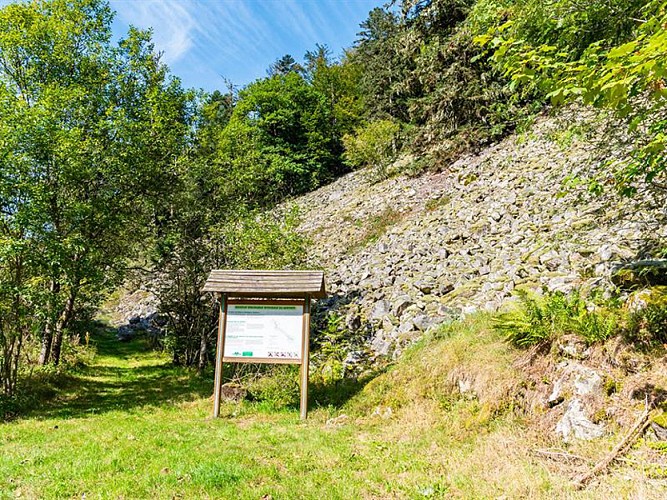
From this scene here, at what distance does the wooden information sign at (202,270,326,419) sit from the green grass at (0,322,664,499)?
1.20 metres

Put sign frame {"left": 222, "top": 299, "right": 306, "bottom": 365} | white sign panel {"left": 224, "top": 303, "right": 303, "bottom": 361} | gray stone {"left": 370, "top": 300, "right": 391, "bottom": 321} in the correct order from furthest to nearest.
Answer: gray stone {"left": 370, "top": 300, "right": 391, "bottom": 321}
white sign panel {"left": 224, "top": 303, "right": 303, "bottom": 361}
sign frame {"left": 222, "top": 299, "right": 306, "bottom": 365}

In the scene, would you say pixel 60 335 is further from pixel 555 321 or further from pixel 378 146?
pixel 378 146

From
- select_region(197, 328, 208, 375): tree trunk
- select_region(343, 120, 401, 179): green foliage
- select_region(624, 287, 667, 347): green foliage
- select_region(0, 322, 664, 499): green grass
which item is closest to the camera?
select_region(0, 322, 664, 499): green grass

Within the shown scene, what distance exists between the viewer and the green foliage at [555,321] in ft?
19.9

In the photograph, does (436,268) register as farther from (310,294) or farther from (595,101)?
(595,101)

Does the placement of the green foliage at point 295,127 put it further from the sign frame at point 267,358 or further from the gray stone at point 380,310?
the sign frame at point 267,358

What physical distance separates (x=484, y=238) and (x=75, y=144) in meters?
11.4

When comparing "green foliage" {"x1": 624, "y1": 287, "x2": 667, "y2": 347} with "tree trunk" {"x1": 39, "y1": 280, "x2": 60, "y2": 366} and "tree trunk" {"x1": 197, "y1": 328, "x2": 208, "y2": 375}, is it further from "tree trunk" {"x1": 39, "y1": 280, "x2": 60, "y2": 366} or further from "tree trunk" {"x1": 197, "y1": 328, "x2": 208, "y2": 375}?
"tree trunk" {"x1": 39, "y1": 280, "x2": 60, "y2": 366}

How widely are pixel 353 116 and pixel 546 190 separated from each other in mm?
32766

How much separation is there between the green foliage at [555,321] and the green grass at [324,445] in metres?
0.44

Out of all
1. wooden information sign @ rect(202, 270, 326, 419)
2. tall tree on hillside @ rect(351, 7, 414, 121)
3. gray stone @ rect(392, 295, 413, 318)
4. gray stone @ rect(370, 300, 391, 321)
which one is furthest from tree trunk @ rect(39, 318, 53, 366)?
tall tree on hillside @ rect(351, 7, 414, 121)

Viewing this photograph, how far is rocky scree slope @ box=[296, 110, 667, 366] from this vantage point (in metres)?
8.84

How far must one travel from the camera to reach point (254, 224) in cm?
1362

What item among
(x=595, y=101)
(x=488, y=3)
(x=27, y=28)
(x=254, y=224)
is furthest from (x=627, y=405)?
(x=27, y=28)
